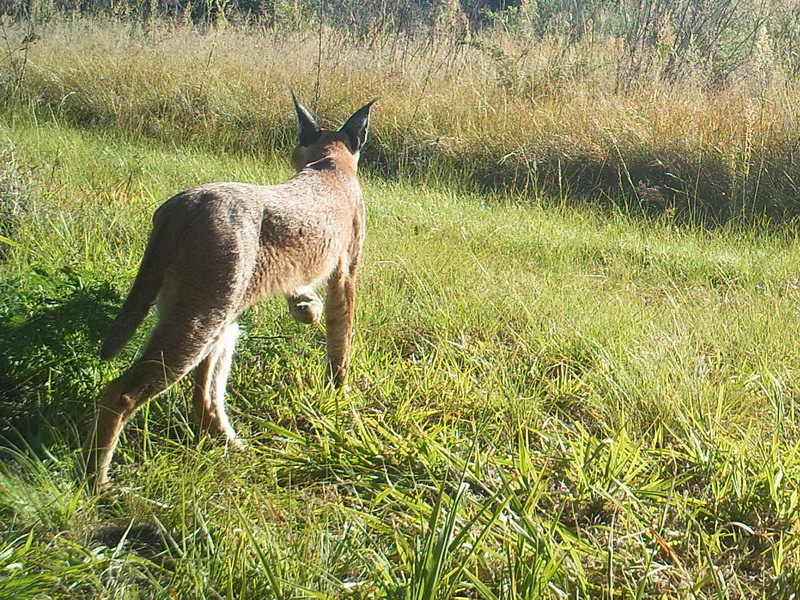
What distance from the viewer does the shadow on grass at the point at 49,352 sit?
2.87 meters

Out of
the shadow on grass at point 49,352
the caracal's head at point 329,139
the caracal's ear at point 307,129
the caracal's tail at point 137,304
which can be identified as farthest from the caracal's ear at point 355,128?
the caracal's tail at point 137,304

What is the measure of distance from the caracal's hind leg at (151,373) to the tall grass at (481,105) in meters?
4.72

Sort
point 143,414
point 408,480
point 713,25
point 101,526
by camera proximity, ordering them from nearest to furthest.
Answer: point 101,526
point 408,480
point 143,414
point 713,25

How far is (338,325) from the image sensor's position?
339 cm

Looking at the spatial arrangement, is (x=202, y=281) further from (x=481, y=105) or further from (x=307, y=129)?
(x=481, y=105)

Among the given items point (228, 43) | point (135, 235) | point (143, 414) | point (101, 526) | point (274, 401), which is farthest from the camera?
point (228, 43)

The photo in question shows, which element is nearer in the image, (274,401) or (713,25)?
(274,401)

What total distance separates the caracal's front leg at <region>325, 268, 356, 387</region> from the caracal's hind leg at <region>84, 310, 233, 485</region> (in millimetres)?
912

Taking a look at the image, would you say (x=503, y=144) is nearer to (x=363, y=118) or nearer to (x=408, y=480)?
(x=363, y=118)

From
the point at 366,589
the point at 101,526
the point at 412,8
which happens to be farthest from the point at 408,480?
the point at 412,8

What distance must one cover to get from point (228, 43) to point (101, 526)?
837 cm

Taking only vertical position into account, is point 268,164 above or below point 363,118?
below

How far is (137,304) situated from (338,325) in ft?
3.27

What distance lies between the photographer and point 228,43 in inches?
383
